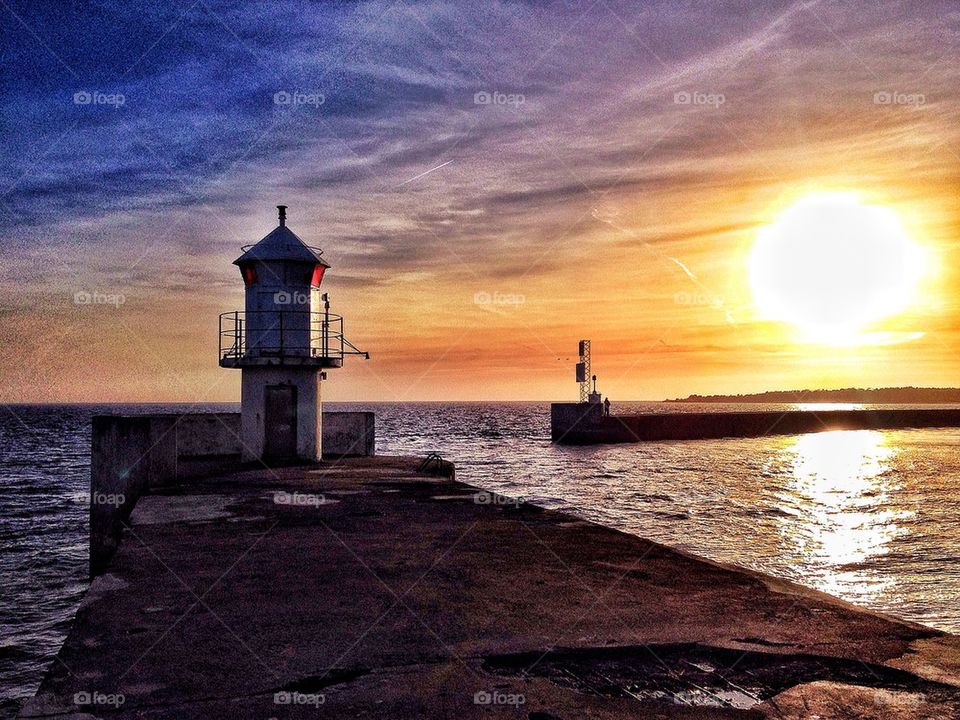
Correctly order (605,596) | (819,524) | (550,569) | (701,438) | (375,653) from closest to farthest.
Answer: (375,653)
(605,596)
(550,569)
(819,524)
(701,438)

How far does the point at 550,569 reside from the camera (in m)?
8.14

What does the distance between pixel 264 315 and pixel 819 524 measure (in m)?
19.8

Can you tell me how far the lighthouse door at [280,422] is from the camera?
63.9 feet

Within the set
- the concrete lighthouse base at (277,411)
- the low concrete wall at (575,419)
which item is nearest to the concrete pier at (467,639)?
the concrete lighthouse base at (277,411)

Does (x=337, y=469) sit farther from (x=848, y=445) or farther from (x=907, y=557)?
(x=848, y=445)

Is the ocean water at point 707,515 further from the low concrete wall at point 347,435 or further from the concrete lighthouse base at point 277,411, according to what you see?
the low concrete wall at point 347,435

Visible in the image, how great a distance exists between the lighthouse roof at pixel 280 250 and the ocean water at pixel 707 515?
9.09 m

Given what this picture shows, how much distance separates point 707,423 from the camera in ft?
259

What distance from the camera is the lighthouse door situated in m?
19.5

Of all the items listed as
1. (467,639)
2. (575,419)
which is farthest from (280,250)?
(575,419)

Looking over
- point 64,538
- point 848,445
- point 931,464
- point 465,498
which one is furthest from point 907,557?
point 848,445

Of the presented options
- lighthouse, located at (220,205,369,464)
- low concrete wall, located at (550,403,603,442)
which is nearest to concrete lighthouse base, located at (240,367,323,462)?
lighthouse, located at (220,205,369,464)

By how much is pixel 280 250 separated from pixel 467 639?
612 inches

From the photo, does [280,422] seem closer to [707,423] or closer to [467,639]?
[467,639]
